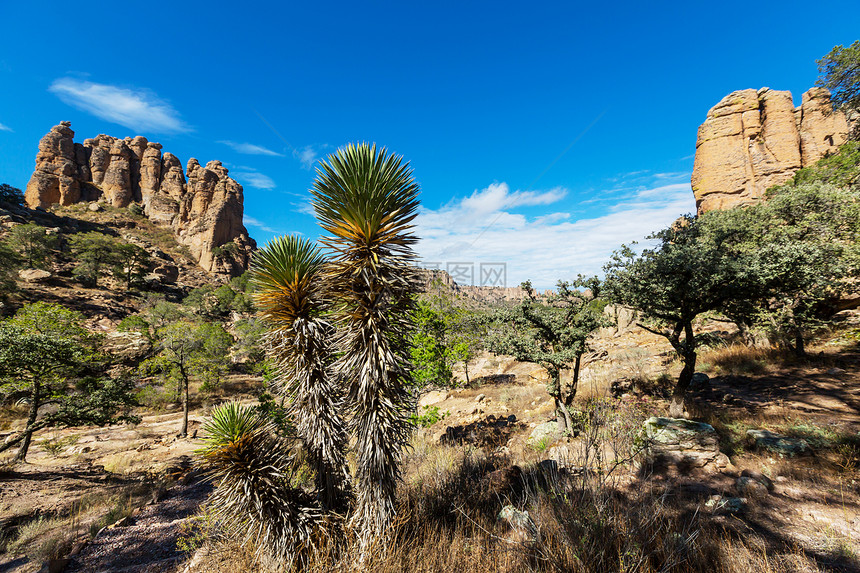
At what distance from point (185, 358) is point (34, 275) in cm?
3917

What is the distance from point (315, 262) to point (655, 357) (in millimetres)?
21286

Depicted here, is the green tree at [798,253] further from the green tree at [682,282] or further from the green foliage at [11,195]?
the green foliage at [11,195]

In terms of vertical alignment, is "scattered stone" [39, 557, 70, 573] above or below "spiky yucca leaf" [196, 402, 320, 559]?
below

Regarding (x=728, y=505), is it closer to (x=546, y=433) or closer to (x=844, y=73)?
(x=546, y=433)

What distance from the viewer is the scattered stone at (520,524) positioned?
3.98m

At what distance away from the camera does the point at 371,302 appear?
4.13m

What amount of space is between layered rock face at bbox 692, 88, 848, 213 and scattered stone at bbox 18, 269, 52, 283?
91616 mm

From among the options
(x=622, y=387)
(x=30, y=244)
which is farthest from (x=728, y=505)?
(x=30, y=244)

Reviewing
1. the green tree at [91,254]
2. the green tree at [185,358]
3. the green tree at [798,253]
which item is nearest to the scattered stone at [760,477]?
the green tree at [798,253]

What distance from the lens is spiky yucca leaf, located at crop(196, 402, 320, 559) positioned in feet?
12.8

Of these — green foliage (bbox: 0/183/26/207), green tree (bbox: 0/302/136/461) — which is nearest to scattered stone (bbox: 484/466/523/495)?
green tree (bbox: 0/302/136/461)

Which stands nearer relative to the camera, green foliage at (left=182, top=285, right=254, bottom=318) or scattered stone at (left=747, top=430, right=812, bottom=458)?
scattered stone at (left=747, top=430, right=812, bottom=458)

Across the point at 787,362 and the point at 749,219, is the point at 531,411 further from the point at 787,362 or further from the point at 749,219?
the point at 749,219

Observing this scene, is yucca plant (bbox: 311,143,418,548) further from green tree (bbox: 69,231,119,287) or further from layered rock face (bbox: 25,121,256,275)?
layered rock face (bbox: 25,121,256,275)
